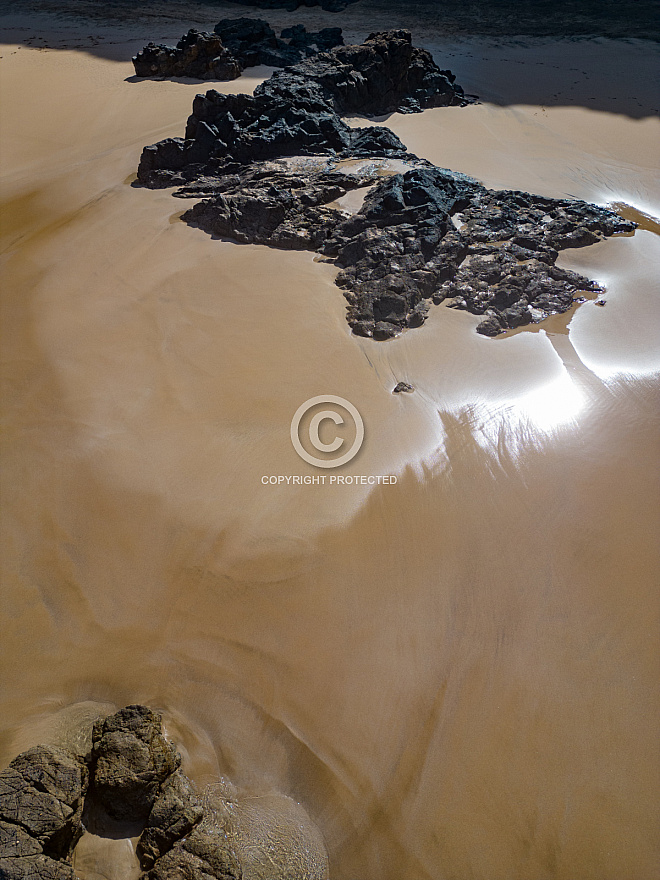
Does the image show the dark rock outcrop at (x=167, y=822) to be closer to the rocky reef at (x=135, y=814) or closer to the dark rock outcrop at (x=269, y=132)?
the rocky reef at (x=135, y=814)

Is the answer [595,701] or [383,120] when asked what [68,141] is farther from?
[595,701]

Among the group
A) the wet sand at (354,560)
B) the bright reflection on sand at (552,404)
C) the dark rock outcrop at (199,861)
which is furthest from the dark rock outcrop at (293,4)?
the dark rock outcrop at (199,861)

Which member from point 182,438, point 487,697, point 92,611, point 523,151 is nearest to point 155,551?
point 92,611

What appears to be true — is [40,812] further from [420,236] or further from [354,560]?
[420,236]

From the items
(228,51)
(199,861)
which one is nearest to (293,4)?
Answer: (228,51)

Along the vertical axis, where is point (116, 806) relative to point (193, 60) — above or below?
below

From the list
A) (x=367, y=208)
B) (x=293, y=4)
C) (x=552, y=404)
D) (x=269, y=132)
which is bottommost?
(x=552, y=404)
